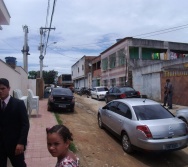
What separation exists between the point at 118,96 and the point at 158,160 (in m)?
10.9

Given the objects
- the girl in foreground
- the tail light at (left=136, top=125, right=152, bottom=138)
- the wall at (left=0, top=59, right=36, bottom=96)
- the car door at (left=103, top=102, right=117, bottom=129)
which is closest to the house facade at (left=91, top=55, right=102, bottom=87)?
the wall at (left=0, top=59, right=36, bottom=96)

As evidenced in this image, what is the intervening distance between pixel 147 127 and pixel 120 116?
5.40 ft

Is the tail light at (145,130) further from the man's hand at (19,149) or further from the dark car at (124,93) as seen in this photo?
the dark car at (124,93)

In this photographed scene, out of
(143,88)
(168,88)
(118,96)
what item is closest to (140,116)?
(168,88)

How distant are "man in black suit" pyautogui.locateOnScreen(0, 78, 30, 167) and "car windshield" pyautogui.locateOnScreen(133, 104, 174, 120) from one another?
4196mm

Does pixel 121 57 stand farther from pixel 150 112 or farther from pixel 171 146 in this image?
pixel 171 146

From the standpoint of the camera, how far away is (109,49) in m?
36.9

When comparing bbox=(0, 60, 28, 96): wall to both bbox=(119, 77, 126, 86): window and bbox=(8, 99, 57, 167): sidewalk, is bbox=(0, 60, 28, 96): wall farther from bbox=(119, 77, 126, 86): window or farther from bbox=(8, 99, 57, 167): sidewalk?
bbox=(119, 77, 126, 86): window

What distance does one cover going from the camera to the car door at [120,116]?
770cm

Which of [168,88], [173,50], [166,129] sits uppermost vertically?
[173,50]

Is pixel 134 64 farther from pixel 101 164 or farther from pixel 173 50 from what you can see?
pixel 101 164

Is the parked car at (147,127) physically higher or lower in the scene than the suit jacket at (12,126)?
lower

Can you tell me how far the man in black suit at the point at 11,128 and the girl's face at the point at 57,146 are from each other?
1.54 m

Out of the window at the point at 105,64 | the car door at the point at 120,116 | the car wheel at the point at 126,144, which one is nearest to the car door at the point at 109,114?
the car door at the point at 120,116
